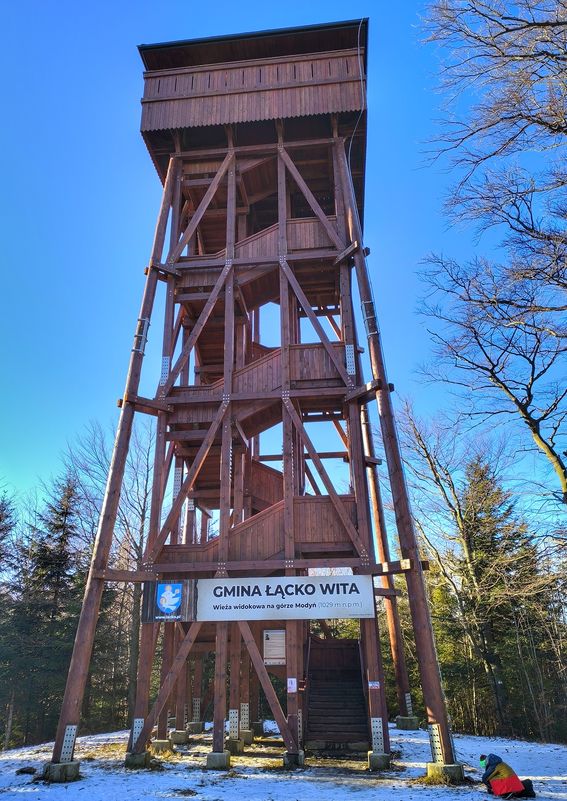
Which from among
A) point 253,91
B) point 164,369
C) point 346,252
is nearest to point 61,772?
point 164,369

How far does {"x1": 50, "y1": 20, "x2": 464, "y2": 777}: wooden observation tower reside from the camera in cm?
1330

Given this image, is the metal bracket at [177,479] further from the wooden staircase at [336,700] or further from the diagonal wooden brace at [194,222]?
the wooden staircase at [336,700]

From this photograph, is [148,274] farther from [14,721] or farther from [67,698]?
[14,721]

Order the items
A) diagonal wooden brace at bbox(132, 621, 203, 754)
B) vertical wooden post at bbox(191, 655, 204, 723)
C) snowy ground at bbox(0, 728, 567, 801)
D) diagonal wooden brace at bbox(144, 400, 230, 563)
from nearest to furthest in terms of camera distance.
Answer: snowy ground at bbox(0, 728, 567, 801)
diagonal wooden brace at bbox(132, 621, 203, 754)
diagonal wooden brace at bbox(144, 400, 230, 563)
vertical wooden post at bbox(191, 655, 204, 723)

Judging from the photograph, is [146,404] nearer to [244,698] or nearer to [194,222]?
[194,222]

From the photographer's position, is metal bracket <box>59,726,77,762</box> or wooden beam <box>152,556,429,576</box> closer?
metal bracket <box>59,726,77,762</box>

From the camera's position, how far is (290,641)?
1341cm

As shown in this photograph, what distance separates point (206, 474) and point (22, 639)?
41.1ft

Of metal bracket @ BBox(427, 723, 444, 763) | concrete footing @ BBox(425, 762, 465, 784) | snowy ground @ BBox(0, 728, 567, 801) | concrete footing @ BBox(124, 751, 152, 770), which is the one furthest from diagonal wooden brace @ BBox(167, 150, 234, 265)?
concrete footing @ BBox(425, 762, 465, 784)

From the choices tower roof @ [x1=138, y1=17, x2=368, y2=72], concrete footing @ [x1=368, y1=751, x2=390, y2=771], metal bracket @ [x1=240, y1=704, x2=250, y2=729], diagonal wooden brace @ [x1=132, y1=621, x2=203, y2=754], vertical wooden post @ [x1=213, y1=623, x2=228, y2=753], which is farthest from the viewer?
tower roof @ [x1=138, y1=17, x2=368, y2=72]

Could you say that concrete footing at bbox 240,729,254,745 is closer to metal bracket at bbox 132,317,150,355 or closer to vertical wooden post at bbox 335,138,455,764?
vertical wooden post at bbox 335,138,455,764

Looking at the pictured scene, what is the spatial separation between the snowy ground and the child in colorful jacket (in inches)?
10.1

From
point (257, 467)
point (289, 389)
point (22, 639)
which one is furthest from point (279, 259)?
point (22, 639)

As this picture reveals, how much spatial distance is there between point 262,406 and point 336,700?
28.6 feet
